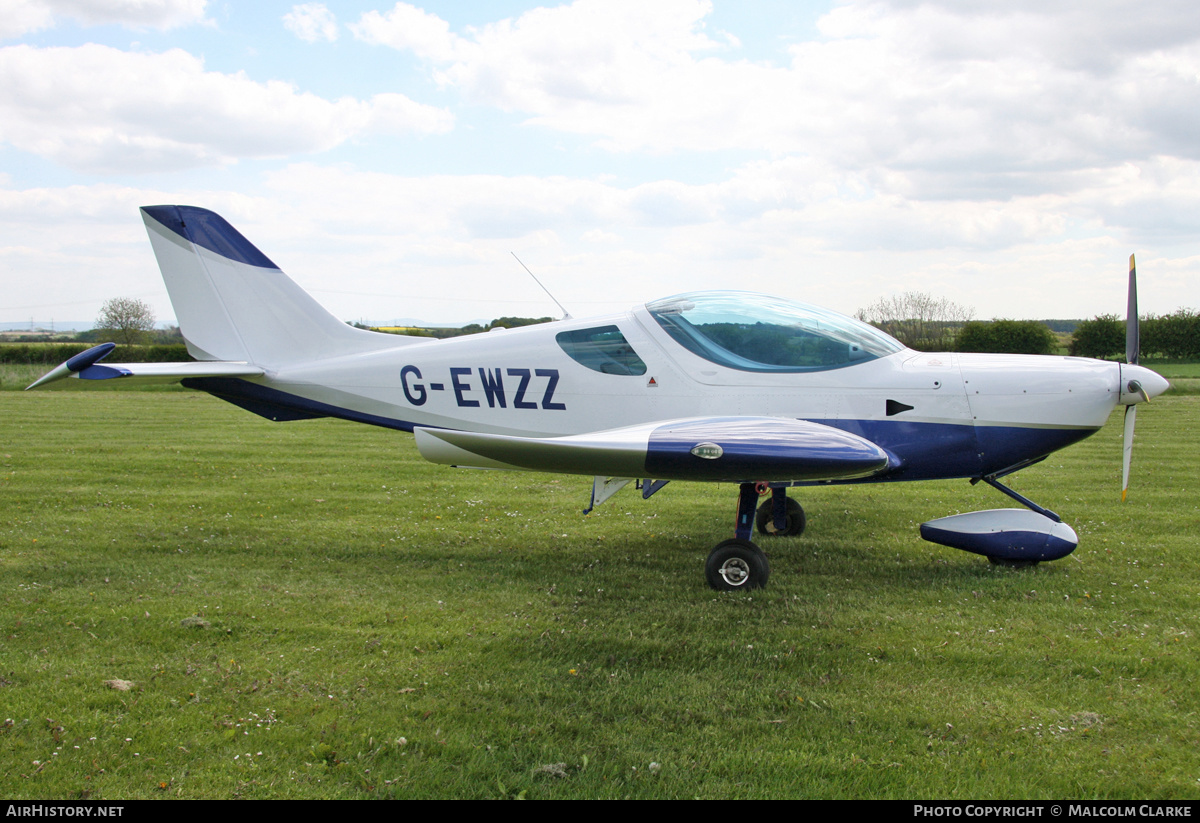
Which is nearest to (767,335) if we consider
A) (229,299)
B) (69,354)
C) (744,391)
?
(744,391)

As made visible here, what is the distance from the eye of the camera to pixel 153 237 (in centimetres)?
720

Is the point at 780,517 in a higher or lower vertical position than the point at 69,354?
lower

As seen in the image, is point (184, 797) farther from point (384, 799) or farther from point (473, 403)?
point (473, 403)

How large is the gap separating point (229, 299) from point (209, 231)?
2.15 feet

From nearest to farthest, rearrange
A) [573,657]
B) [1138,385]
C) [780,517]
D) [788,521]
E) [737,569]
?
[573,657], [1138,385], [737,569], [780,517], [788,521]

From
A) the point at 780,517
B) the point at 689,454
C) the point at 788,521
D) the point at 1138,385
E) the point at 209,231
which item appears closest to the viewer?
the point at 689,454

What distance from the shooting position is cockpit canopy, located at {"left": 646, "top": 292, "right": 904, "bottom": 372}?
20.1ft

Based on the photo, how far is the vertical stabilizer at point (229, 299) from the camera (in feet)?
23.6

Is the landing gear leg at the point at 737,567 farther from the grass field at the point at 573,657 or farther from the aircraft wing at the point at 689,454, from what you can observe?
the aircraft wing at the point at 689,454

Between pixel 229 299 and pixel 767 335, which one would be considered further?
pixel 229 299

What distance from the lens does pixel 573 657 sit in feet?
15.4

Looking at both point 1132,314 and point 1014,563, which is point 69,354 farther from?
point 1132,314

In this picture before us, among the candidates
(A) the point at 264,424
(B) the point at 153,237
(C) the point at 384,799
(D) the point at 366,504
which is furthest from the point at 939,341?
(C) the point at 384,799

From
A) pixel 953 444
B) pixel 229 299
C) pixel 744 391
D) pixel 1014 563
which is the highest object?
pixel 229 299
